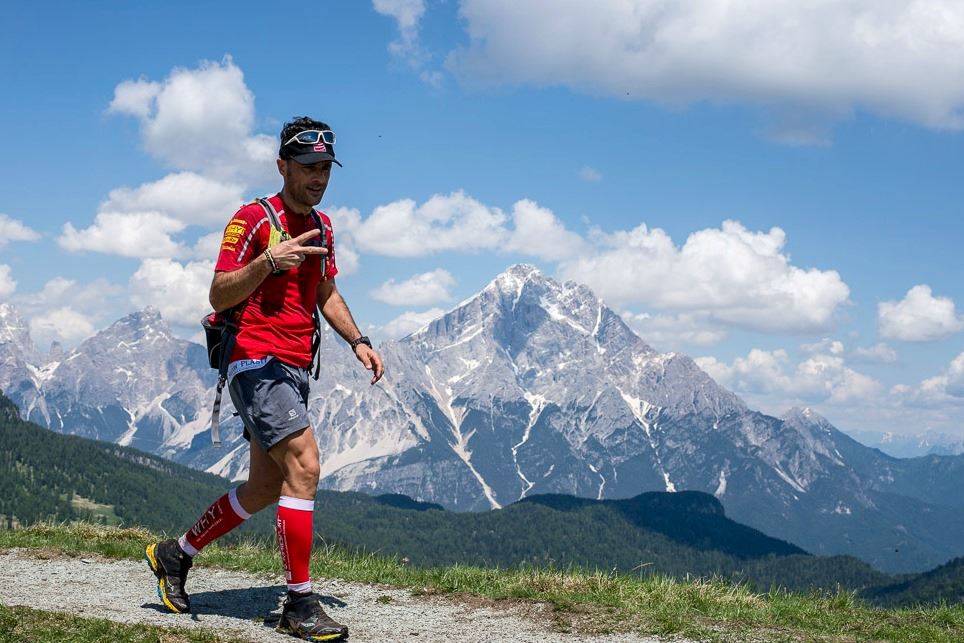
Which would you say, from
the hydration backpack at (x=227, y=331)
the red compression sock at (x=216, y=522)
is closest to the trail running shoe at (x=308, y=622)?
the red compression sock at (x=216, y=522)

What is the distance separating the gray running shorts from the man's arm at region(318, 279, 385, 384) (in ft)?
3.44

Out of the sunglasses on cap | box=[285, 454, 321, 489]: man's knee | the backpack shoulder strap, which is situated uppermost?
the sunglasses on cap

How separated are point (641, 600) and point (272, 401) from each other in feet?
14.8

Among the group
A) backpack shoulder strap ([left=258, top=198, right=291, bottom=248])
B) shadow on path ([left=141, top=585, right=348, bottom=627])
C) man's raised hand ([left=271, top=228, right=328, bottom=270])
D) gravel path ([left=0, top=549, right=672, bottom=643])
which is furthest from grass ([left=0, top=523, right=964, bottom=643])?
backpack shoulder strap ([left=258, top=198, right=291, bottom=248])

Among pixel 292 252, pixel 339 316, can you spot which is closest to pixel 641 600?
pixel 339 316

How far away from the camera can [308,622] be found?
7902 mm

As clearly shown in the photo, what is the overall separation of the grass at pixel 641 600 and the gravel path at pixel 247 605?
323 mm

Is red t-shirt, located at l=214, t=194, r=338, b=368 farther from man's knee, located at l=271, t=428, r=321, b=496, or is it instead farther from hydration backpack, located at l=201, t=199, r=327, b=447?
man's knee, located at l=271, t=428, r=321, b=496

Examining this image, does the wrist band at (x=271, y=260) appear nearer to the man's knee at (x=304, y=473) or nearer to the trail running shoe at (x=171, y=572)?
the man's knee at (x=304, y=473)

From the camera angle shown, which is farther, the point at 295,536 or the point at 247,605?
the point at 247,605

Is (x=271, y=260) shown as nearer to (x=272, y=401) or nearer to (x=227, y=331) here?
(x=227, y=331)

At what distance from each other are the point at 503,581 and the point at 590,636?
2.51m

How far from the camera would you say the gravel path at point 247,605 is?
27.3 feet

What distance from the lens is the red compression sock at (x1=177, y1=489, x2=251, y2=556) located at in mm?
9203
